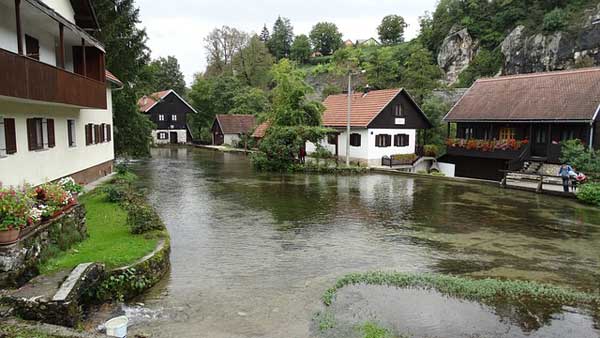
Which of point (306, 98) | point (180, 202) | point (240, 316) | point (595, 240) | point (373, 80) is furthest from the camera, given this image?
point (373, 80)

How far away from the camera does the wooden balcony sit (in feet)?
33.1

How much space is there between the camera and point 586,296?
8477 millimetres

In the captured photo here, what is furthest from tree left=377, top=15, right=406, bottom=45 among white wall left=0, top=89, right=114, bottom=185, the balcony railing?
white wall left=0, top=89, right=114, bottom=185

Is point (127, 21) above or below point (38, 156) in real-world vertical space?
above

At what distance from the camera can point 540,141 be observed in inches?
1043

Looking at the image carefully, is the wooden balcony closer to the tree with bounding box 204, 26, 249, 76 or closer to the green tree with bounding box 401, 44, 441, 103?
the green tree with bounding box 401, 44, 441, 103

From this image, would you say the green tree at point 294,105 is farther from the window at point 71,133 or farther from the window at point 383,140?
the window at point 71,133

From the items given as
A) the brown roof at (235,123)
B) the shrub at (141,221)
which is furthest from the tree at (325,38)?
the shrub at (141,221)

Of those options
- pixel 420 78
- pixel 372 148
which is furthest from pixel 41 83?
pixel 420 78

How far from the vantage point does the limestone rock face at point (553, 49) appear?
37.5 meters

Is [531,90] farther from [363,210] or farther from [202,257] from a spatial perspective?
[202,257]

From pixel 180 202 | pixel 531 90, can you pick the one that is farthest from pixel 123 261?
pixel 531 90

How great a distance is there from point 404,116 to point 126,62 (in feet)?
68.2

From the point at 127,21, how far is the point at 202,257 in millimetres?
19720
